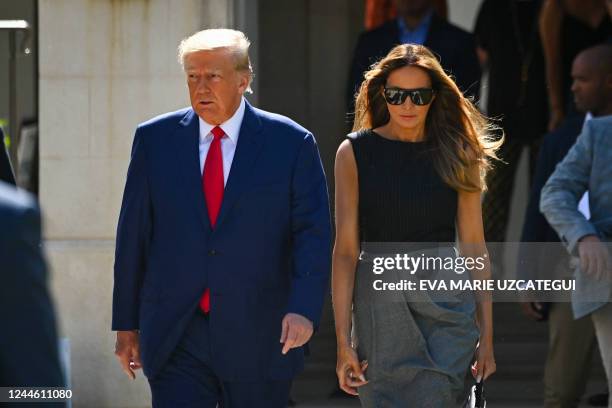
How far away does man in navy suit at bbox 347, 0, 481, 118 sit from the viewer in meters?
8.69

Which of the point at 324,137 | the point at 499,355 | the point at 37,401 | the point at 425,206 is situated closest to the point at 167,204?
the point at 425,206

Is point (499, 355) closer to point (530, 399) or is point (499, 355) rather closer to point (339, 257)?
point (530, 399)

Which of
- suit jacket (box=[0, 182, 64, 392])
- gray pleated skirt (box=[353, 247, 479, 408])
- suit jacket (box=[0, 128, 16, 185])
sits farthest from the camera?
gray pleated skirt (box=[353, 247, 479, 408])

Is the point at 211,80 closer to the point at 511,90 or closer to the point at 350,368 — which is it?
the point at 350,368

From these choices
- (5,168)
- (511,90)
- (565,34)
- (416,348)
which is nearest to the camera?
(5,168)

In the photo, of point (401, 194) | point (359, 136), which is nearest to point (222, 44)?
point (359, 136)

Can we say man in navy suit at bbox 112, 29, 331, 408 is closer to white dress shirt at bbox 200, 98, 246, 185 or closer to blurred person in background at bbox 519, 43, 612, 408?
white dress shirt at bbox 200, 98, 246, 185

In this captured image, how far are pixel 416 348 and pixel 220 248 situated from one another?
0.77m

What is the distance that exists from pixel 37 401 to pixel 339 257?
2899 millimetres

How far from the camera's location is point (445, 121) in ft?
18.5

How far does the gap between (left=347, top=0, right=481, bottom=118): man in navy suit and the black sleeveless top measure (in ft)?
10.4

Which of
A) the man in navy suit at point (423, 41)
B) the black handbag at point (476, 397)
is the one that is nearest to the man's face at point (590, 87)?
the man in navy suit at point (423, 41)

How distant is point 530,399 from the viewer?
28.5ft

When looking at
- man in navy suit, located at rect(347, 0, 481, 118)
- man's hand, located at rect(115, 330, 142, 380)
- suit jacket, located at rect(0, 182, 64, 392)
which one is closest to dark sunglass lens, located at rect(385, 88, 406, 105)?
man's hand, located at rect(115, 330, 142, 380)
